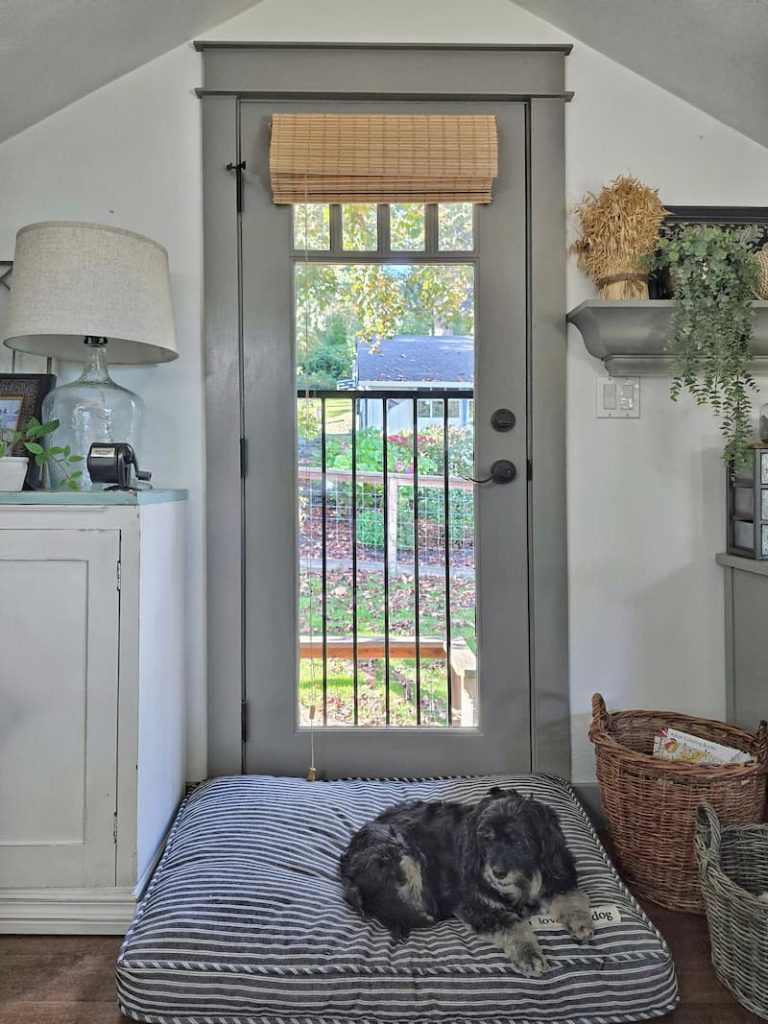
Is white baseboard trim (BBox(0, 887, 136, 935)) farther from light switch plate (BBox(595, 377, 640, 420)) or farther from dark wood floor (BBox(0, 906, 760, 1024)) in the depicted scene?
light switch plate (BBox(595, 377, 640, 420))

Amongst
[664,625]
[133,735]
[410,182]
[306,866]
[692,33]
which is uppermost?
[692,33]

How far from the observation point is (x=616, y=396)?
1.87m

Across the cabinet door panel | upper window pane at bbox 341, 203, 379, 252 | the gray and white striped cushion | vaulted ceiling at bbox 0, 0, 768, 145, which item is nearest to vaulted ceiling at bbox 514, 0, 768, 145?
vaulted ceiling at bbox 0, 0, 768, 145

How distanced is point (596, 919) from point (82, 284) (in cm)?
179

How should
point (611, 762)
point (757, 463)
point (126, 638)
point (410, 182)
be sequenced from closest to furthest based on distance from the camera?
point (126, 638)
point (611, 762)
point (757, 463)
point (410, 182)

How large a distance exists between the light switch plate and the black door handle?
12.2 inches

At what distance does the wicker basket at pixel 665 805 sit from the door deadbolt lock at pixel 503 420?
34.6 inches

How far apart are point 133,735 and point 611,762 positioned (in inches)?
45.5

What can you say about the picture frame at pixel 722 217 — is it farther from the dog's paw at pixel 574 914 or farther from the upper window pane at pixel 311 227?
the dog's paw at pixel 574 914

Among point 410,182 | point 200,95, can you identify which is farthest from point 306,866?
point 200,95

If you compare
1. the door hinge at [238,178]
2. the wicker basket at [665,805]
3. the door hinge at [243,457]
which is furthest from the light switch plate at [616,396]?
the door hinge at [238,178]

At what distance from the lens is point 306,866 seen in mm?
1405

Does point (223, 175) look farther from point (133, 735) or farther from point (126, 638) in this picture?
point (133, 735)

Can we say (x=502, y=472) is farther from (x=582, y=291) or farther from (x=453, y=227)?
(x=453, y=227)
